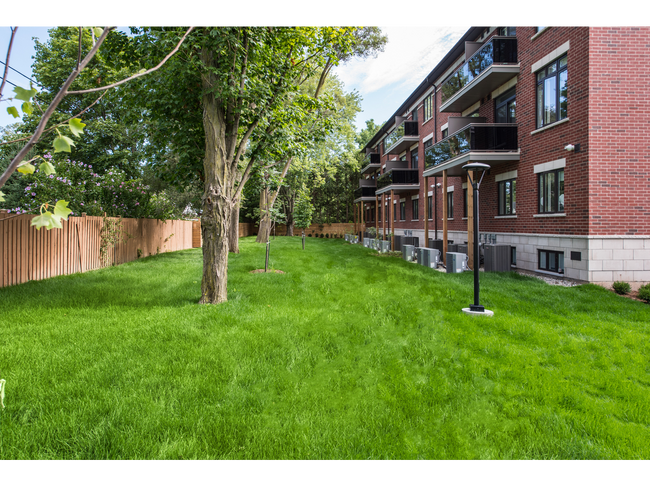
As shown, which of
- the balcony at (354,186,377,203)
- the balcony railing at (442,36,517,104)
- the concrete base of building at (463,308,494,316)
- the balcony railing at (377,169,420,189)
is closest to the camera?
the concrete base of building at (463,308,494,316)

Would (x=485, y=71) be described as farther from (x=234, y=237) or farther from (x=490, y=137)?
(x=234, y=237)

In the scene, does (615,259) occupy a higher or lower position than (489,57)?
lower

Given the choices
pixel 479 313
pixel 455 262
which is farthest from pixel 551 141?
pixel 479 313

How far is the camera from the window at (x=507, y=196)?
13375mm

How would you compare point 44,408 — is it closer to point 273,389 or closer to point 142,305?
point 273,389

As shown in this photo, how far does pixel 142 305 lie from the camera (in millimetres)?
7066

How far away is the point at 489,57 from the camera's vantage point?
13.1 meters

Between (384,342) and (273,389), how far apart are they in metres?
2.10

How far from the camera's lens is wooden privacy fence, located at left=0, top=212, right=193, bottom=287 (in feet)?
27.7

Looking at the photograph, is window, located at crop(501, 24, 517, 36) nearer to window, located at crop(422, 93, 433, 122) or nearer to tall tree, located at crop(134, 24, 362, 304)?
window, located at crop(422, 93, 433, 122)

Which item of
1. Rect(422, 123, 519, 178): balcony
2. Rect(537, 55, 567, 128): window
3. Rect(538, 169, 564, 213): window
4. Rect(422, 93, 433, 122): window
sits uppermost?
Rect(422, 93, 433, 122): window

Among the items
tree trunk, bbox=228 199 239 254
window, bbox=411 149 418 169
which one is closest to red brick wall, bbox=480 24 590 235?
window, bbox=411 149 418 169

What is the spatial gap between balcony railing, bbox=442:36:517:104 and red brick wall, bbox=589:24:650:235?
3731 millimetres

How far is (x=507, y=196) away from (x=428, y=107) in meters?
10.3
